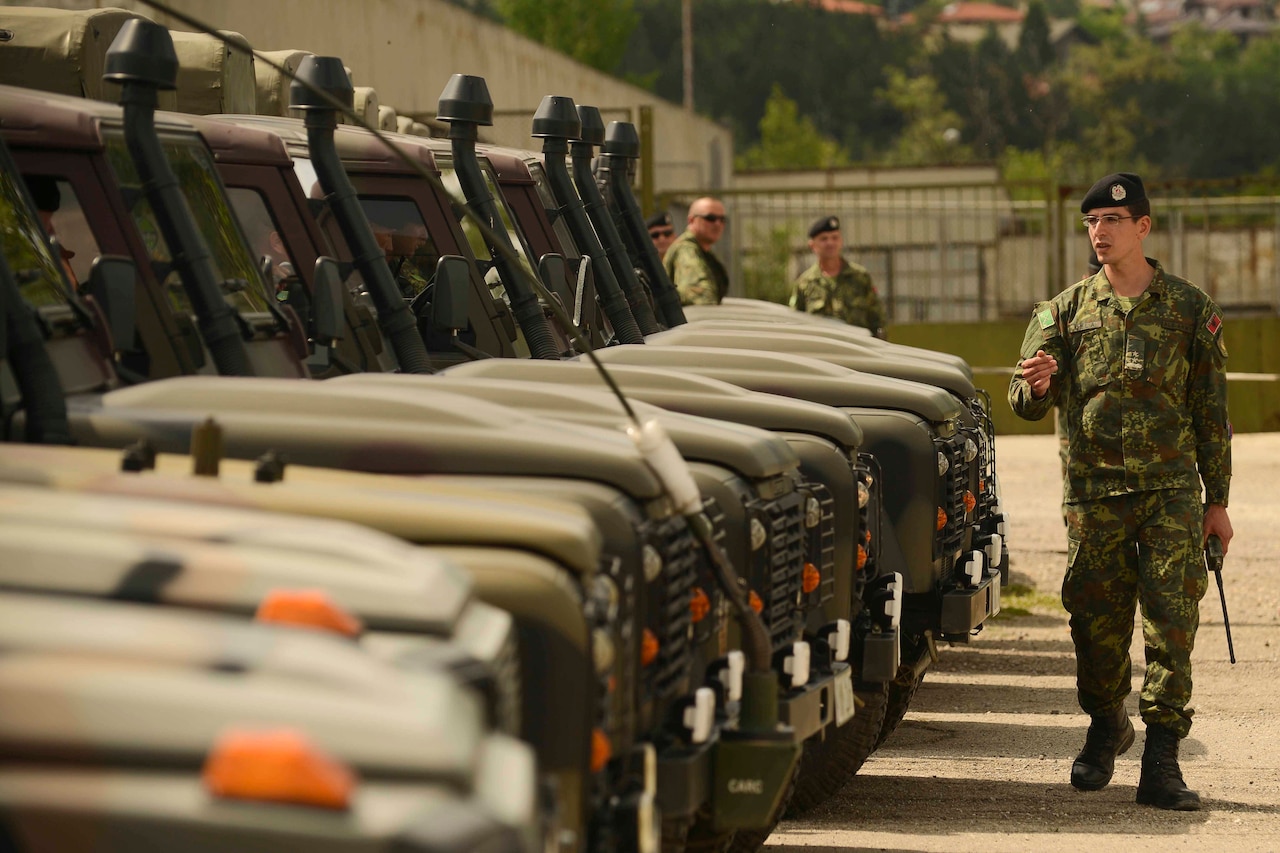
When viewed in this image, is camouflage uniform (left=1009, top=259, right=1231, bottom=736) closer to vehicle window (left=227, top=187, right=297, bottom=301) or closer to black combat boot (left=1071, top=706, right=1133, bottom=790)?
black combat boot (left=1071, top=706, right=1133, bottom=790)

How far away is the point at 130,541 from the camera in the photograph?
10.2ft

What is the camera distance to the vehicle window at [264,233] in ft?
20.9

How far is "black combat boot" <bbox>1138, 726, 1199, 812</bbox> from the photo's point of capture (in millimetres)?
6801

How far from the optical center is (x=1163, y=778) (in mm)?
6852

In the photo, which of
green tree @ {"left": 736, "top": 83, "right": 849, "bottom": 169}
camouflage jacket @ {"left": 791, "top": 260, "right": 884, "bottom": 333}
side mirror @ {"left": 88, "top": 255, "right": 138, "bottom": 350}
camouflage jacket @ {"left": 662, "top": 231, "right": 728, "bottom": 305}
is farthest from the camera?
green tree @ {"left": 736, "top": 83, "right": 849, "bottom": 169}

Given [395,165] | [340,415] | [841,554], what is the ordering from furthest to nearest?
1. [395,165]
2. [841,554]
3. [340,415]

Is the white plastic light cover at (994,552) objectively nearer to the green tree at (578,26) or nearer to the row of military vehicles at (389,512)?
the row of military vehicles at (389,512)

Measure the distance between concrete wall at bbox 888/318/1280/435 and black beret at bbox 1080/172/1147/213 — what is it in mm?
12990

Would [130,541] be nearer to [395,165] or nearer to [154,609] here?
[154,609]

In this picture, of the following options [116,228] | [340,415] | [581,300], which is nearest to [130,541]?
[340,415]

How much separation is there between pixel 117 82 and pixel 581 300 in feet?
10.2

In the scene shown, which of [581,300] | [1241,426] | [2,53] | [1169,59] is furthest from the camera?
[1169,59]

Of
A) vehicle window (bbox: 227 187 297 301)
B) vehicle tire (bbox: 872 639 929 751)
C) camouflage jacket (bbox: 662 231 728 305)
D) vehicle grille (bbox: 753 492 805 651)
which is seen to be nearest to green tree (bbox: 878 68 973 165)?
camouflage jacket (bbox: 662 231 728 305)

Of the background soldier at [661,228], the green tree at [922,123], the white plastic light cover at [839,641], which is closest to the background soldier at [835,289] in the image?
the background soldier at [661,228]
